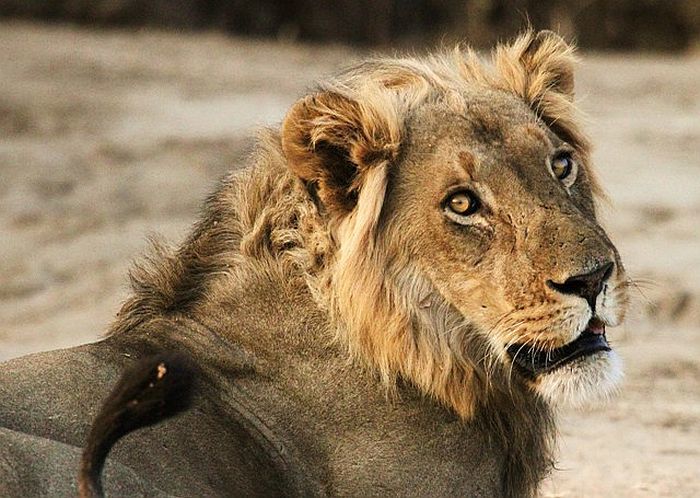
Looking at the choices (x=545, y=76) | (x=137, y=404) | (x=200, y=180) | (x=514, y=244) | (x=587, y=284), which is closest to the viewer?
(x=137, y=404)

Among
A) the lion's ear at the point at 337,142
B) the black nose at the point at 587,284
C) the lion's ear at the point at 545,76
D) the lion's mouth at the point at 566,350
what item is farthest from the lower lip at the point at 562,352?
the lion's ear at the point at 545,76

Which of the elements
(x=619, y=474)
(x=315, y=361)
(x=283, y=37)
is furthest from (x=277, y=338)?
(x=283, y=37)

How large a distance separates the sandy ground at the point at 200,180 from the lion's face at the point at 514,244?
174 centimetres

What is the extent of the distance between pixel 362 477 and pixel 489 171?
1.09 m

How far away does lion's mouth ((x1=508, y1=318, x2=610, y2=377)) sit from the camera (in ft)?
17.1

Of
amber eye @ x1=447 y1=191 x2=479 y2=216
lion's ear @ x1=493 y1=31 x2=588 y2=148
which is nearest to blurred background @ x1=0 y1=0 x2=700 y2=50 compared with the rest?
lion's ear @ x1=493 y1=31 x2=588 y2=148

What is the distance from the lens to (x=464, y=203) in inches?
209

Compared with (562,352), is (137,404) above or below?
above

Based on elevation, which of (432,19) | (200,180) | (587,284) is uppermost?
(587,284)

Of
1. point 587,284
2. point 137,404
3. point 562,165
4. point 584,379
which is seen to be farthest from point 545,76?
point 137,404

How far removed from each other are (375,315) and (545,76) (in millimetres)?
1232

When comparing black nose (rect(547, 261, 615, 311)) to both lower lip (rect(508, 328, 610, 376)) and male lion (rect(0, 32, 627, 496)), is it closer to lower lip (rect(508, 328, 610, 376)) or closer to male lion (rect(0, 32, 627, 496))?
male lion (rect(0, 32, 627, 496))

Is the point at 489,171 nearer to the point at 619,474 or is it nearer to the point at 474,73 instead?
the point at 474,73

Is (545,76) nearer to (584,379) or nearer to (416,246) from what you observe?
(416,246)
